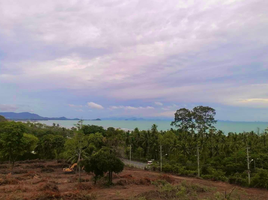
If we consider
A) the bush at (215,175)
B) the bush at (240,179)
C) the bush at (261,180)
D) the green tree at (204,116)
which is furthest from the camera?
the green tree at (204,116)

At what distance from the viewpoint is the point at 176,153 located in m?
37.7

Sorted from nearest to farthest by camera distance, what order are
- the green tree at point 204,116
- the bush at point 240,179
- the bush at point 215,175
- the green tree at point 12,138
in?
the bush at point 240,179
the green tree at point 12,138
the bush at point 215,175
the green tree at point 204,116

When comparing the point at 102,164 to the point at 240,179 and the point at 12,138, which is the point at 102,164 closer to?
the point at 12,138

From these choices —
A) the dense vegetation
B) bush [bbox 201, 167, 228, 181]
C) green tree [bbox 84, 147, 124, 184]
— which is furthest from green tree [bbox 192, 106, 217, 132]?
green tree [bbox 84, 147, 124, 184]

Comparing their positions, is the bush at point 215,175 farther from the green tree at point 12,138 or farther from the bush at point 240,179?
the green tree at point 12,138

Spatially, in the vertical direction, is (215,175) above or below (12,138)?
below

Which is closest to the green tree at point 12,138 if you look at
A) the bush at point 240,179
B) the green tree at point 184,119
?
the bush at point 240,179

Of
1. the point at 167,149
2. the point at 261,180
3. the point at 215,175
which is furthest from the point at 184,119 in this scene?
the point at 261,180

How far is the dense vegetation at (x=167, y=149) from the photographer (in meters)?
22.2

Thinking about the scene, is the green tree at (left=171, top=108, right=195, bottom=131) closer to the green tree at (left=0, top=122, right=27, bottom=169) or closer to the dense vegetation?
the dense vegetation

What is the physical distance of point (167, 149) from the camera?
4034 centimetres

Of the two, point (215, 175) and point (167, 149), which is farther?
point (167, 149)

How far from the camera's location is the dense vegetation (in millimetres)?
22203

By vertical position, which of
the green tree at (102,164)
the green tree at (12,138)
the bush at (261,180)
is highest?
the green tree at (12,138)
